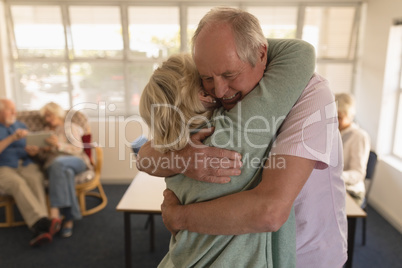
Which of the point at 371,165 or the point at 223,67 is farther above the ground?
the point at 223,67

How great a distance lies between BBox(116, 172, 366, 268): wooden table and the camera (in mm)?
2215

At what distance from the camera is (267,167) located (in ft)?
3.11

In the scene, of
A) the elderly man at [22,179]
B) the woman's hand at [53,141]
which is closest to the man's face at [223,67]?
the elderly man at [22,179]

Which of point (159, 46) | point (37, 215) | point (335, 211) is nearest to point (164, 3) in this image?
point (159, 46)

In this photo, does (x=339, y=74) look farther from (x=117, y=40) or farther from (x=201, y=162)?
(x=201, y=162)

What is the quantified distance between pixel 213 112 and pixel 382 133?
3.65 metres

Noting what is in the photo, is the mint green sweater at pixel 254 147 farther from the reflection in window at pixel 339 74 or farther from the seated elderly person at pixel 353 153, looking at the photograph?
the reflection in window at pixel 339 74

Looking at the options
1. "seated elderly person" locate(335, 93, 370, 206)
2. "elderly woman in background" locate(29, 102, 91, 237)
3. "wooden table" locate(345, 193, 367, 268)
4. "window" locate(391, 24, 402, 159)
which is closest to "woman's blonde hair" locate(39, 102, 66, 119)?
"elderly woman in background" locate(29, 102, 91, 237)

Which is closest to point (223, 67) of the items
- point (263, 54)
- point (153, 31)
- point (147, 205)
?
point (263, 54)

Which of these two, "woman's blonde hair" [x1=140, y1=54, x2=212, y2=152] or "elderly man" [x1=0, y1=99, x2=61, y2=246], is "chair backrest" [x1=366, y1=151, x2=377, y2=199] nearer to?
"woman's blonde hair" [x1=140, y1=54, x2=212, y2=152]

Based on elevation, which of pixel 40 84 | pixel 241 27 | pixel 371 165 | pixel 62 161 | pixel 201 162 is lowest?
pixel 62 161

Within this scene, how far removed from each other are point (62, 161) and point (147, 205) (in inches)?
70.8

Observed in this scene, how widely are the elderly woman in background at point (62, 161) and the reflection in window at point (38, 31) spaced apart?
125cm

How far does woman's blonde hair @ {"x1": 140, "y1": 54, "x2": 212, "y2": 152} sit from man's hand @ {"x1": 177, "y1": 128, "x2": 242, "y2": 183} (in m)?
0.03
